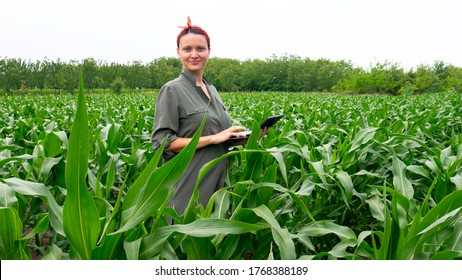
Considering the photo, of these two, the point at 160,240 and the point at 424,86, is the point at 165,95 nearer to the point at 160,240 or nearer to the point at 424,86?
the point at 160,240

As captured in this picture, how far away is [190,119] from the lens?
229 centimetres

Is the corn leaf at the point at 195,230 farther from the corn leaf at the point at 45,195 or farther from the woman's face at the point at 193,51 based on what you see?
the woman's face at the point at 193,51

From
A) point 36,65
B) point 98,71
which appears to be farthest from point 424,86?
point 36,65

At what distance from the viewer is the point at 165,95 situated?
2.23m

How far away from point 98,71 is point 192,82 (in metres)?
43.5

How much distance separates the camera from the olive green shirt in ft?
7.32

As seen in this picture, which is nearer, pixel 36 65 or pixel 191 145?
pixel 191 145

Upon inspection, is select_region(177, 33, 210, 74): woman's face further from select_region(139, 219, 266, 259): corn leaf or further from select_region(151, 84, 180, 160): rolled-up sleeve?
select_region(139, 219, 266, 259): corn leaf

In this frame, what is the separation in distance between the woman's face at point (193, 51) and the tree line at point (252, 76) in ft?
57.6

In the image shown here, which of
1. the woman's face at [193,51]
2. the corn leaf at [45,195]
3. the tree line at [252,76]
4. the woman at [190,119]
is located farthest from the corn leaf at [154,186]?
the tree line at [252,76]

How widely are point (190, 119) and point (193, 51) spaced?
0.41 metres

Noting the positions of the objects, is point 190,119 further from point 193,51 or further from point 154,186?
point 154,186

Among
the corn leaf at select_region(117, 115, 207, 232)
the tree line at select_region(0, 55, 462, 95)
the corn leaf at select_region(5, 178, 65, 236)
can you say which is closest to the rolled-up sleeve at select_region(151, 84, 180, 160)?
the corn leaf at select_region(5, 178, 65, 236)

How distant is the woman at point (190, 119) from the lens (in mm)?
2217
